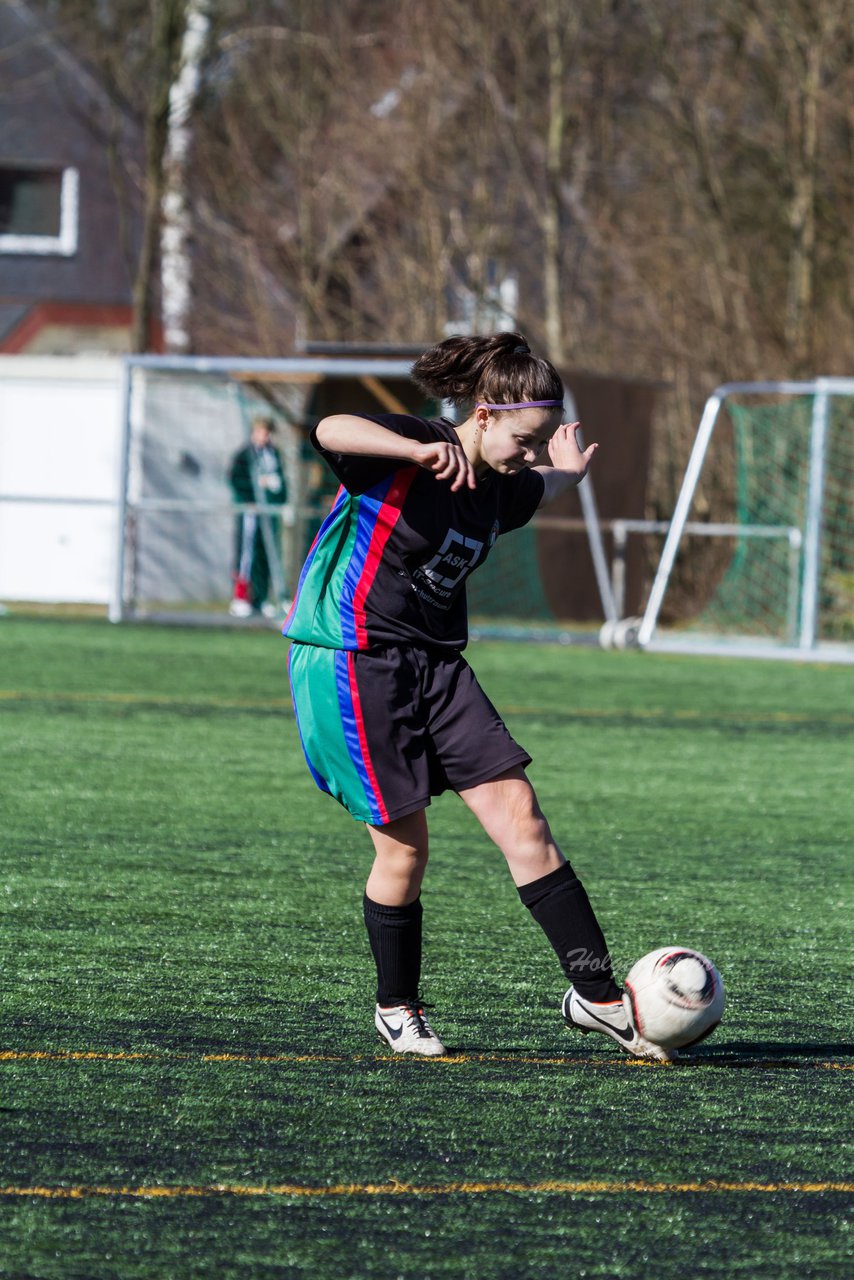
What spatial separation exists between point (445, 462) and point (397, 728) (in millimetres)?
542

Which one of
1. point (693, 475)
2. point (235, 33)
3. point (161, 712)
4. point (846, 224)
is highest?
point (235, 33)

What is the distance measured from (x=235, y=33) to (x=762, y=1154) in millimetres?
24270

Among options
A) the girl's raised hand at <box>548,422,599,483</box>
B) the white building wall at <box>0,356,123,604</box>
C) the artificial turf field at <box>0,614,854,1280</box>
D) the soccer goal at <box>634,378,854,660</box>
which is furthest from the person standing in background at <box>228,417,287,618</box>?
the girl's raised hand at <box>548,422,599,483</box>

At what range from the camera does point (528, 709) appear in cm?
1166

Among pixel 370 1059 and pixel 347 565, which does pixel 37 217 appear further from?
pixel 370 1059

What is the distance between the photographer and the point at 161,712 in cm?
1084

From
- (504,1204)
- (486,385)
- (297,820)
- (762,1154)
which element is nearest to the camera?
(504,1204)

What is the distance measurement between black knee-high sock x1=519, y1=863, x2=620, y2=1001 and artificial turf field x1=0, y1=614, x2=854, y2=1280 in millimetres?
156

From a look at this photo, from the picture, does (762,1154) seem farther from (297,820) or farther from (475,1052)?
(297,820)

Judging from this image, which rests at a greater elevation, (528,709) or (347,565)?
(347,565)

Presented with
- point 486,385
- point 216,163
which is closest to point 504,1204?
point 486,385

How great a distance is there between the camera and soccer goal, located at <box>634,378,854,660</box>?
16172 millimetres

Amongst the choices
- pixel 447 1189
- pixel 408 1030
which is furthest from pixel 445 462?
pixel 447 1189

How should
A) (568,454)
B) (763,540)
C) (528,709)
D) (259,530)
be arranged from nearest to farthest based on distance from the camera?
(568,454) → (528,709) → (763,540) → (259,530)
